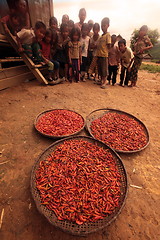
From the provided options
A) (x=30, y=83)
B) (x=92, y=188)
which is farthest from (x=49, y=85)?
(x=92, y=188)

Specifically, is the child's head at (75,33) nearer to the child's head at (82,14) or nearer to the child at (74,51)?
the child at (74,51)

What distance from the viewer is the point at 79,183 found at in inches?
71.0

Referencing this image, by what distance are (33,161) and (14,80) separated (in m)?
3.61

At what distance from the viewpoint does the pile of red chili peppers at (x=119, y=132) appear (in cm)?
262

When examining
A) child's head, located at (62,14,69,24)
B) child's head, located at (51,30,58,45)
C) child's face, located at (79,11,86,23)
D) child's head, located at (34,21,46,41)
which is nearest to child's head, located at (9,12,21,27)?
child's head, located at (34,21,46,41)

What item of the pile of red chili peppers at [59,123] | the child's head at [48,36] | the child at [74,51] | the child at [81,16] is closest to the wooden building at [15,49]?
the child's head at [48,36]

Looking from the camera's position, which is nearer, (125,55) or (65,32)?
(65,32)

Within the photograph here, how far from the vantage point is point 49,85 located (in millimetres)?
5199

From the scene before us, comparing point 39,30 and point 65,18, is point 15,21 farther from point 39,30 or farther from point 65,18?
point 65,18

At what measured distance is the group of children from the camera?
4.39 m

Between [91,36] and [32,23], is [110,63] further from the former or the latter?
[32,23]

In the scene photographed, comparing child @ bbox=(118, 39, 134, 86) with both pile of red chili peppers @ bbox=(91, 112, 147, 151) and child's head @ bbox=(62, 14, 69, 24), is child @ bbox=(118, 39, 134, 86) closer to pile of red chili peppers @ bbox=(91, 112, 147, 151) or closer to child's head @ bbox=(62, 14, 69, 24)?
child's head @ bbox=(62, 14, 69, 24)

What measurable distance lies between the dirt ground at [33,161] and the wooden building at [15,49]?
0.37 metres

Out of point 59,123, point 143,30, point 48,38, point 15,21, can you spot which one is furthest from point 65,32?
point 59,123
